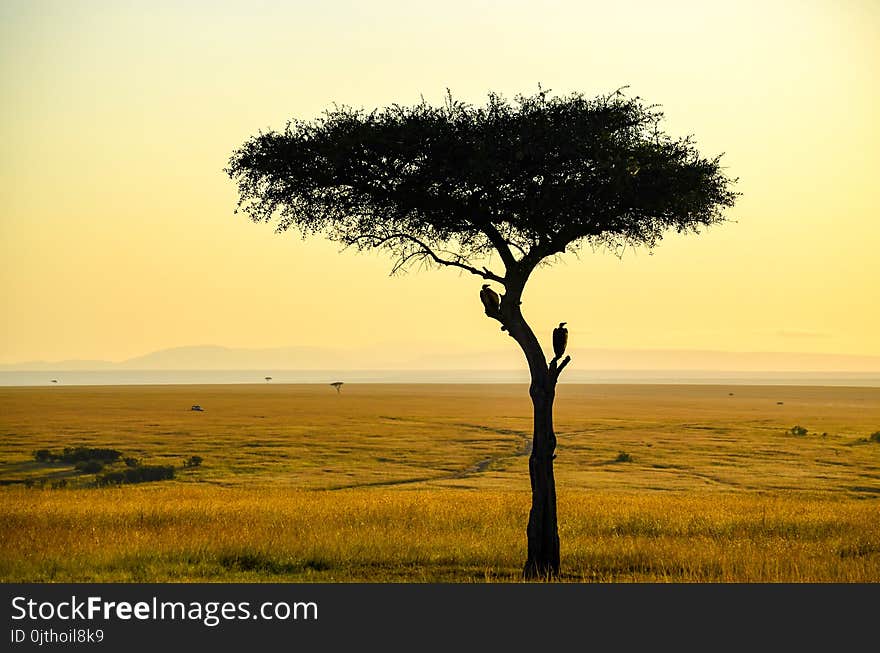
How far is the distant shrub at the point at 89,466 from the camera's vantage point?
54466 millimetres

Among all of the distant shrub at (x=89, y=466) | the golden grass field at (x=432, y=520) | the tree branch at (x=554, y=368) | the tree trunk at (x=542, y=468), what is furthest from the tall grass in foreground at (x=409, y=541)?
the distant shrub at (x=89, y=466)

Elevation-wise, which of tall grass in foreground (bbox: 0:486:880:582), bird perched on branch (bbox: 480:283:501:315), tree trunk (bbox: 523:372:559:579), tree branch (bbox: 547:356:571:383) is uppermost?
bird perched on branch (bbox: 480:283:501:315)

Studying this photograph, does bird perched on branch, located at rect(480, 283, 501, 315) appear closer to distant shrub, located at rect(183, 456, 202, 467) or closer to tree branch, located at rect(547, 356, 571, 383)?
tree branch, located at rect(547, 356, 571, 383)

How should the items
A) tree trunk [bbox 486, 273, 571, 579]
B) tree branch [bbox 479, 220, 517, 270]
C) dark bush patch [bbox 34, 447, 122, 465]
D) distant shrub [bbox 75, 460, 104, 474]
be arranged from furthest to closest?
dark bush patch [bbox 34, 447, 122, 465] < distant shrub [bbox 75, 460, 104, 474] < tree branch [bbox 479, 220, 517, 270] < tree trunk [bbox 486, 273, 571, 579]

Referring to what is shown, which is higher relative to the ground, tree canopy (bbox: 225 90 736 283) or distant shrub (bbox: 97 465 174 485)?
tree canopy (bbox: 225 90 736 283)

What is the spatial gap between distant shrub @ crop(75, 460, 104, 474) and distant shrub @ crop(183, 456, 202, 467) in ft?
17.0

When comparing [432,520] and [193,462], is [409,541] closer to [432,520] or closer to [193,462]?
[432,520]

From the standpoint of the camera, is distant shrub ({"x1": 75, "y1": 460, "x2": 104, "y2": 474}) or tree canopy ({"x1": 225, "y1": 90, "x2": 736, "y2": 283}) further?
distant shrub ({"x1": 75, "y1": 460, "x2": 104, "y2": 474})

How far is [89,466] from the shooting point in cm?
5612

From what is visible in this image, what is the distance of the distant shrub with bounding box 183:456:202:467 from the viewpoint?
2321 inches

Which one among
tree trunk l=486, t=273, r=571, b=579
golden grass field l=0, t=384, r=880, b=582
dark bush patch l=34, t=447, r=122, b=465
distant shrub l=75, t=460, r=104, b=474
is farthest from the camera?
dark bush patch l=34, t=447, r=122, b=465

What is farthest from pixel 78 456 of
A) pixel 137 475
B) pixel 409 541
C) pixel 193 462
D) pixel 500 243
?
pixel 500 243

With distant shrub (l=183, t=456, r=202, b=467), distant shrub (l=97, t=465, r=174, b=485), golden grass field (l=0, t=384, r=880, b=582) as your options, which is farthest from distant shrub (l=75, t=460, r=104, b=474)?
distant shrub (l=183, t=456, r=202, b=467)
